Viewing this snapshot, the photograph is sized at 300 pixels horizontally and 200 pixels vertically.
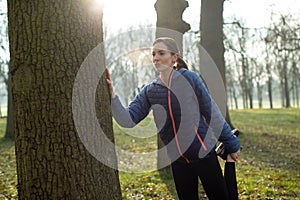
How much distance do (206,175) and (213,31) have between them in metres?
9.34

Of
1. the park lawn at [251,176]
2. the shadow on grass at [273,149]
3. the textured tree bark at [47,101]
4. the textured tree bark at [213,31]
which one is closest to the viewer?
the textured tree bark at [47,101]

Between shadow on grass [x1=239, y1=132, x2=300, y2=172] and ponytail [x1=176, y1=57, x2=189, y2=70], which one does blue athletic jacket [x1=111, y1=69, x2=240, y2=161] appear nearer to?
ponytail [x1=176, y1=57, x2=189, y2=70]

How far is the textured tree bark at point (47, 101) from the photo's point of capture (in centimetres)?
261

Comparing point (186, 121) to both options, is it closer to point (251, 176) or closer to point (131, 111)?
point (131, 111)

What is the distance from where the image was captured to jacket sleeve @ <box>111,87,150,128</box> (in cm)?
319

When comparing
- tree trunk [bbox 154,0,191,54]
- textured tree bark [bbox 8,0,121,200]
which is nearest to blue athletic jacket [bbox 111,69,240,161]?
textured tree bark [bbox 8,0,121,200]

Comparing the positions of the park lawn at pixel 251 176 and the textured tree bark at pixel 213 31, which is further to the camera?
the textured tree bark at pixel 213 31

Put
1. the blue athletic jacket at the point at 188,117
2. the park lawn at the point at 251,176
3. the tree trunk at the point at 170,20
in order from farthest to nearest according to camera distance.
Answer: the tree trunk at the point at 170,20, the park lawn at the point at 251,176, the blue athletic jacket at the point at 188,117

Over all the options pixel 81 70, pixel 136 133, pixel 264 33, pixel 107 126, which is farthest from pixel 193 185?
pixel 264 33

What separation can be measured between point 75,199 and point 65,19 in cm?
136

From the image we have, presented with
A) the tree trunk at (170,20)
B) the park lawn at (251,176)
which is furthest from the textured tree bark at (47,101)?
the tree trunk at (170,20)

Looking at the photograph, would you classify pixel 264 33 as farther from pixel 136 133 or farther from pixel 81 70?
pixel 81 70

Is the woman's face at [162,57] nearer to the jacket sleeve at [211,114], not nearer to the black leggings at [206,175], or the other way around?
the jacket sleeve at [211,114]

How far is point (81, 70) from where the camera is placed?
Result: 2.75 m
